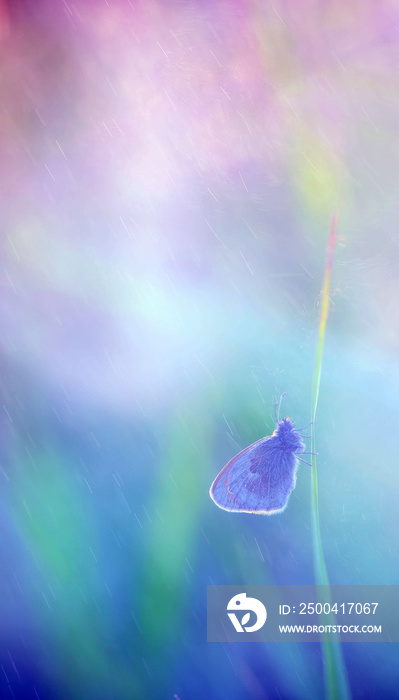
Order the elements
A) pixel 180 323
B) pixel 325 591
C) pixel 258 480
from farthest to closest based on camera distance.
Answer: pixel 180 323 → pixel 325 591 → pixel 258 480

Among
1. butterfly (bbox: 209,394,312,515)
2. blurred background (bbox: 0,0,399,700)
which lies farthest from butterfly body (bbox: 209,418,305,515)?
blurred background (bbox: 0,0,399,700)

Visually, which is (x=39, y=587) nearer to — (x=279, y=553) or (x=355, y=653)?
(x=279, y=553)

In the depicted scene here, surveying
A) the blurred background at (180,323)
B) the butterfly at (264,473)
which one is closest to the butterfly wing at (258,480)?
the butterfly at (264,473)

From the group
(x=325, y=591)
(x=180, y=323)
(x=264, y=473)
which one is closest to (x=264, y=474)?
(x=264, y=473)

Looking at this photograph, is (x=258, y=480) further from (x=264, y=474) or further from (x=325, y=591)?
(x=325, y=591)

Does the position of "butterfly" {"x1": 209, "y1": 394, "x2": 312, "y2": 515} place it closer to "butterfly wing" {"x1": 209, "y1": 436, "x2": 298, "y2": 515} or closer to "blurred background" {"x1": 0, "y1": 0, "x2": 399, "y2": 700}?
"butterfly wing" {"x1": 209, "y1": 436, "x2": 298, "y2": 515}

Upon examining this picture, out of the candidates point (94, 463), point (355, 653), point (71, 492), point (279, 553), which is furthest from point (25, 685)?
point (355, 653)

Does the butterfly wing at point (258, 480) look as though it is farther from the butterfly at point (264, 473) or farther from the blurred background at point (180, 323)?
the blurred background at point (180, 323)

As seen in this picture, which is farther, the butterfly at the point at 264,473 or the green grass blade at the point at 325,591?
the green grass blade at the point at 325,591
